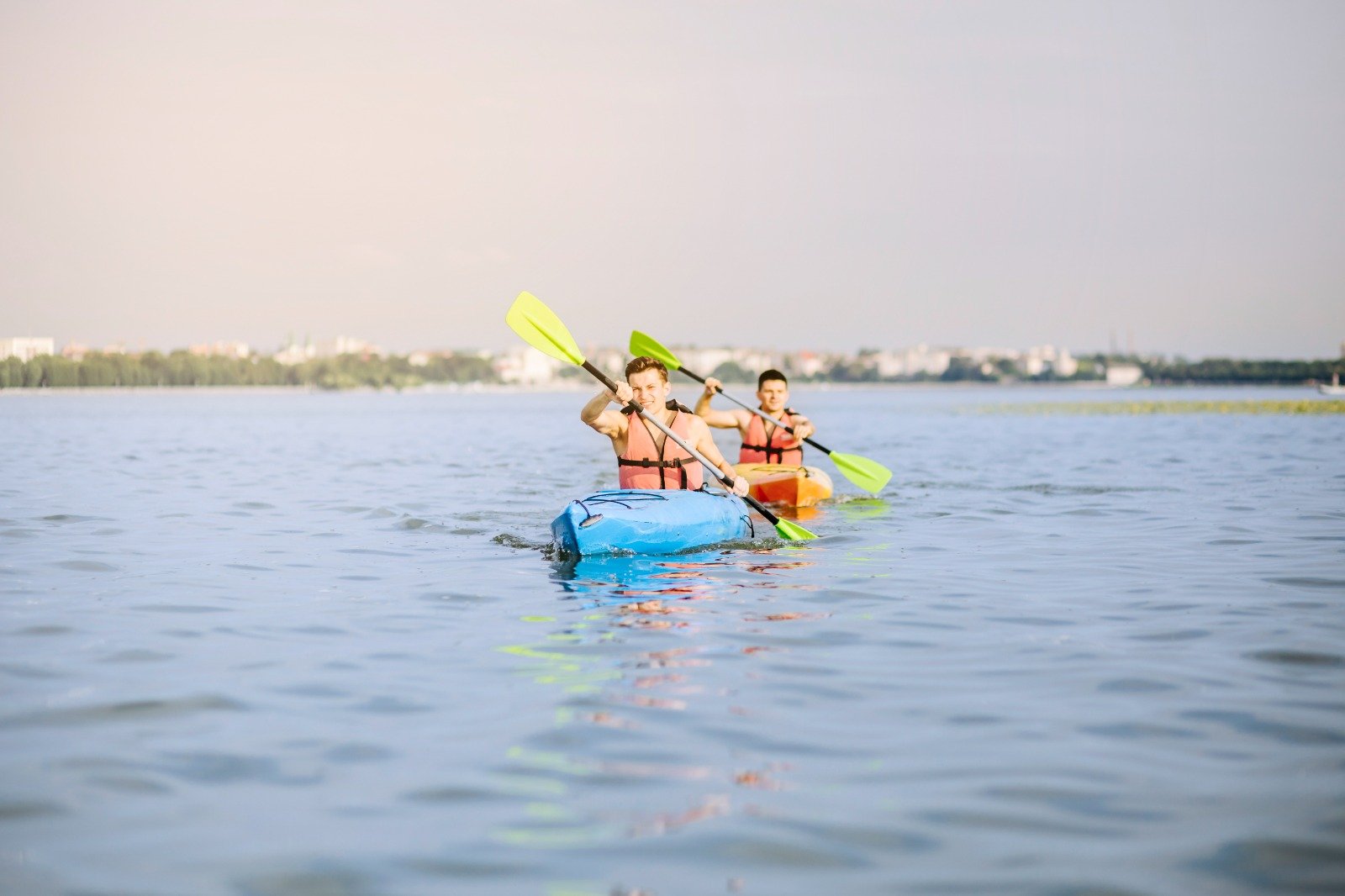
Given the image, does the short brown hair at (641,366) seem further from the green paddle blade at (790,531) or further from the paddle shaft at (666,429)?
the green paddle blade at (790,531)

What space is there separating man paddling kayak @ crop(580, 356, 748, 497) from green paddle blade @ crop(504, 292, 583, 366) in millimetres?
924

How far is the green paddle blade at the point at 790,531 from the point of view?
11.2 meters

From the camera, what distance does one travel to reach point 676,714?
5.18m

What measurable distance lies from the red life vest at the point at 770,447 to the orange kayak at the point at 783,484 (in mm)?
588

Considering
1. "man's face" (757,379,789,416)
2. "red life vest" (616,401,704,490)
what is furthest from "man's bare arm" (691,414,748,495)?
"man's face" (757,379,789,416)

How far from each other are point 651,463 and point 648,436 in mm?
226

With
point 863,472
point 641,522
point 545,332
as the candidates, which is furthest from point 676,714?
point 863,472

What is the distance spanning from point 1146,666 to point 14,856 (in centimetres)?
474

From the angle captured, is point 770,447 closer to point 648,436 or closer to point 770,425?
point 770,425

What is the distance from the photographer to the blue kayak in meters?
9.53

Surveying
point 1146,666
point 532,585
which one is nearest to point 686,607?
point 532,585

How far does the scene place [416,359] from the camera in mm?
176125

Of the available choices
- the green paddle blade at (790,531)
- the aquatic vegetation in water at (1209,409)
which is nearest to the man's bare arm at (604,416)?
the green paddle blade at (790,531)

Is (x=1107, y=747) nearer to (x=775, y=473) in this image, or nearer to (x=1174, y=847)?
(x=1174, y=847)
